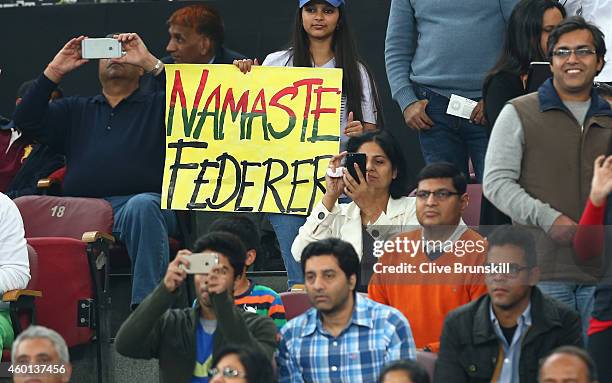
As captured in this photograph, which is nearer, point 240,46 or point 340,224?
point 340,224

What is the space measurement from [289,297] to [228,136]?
183 centimetres

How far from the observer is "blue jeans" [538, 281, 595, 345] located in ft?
24.1

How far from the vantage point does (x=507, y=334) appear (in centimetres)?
713

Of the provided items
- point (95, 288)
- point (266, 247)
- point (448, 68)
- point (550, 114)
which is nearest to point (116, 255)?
point (95, 288)

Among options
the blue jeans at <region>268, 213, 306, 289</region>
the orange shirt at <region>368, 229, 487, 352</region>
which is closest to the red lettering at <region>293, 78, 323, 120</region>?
the blue jeans at <region>268, 213, 306, 289</region>

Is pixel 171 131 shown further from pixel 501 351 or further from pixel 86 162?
pixel 501 351

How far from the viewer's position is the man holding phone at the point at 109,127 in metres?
9.54

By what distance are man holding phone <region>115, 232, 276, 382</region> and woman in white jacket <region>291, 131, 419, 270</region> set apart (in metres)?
0.89

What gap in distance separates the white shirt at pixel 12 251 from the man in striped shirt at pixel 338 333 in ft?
5.86

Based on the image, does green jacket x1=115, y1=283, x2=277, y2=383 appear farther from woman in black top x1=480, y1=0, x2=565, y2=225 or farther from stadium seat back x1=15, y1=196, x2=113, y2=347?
woman in black top x1=480, y1=0, x2=565, y2=225

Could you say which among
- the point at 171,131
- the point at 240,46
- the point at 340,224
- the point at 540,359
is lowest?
the point at 540,359

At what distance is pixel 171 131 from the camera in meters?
9.67

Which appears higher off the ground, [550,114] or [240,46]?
[240,46]

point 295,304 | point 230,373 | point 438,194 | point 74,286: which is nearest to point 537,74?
point 438,194
